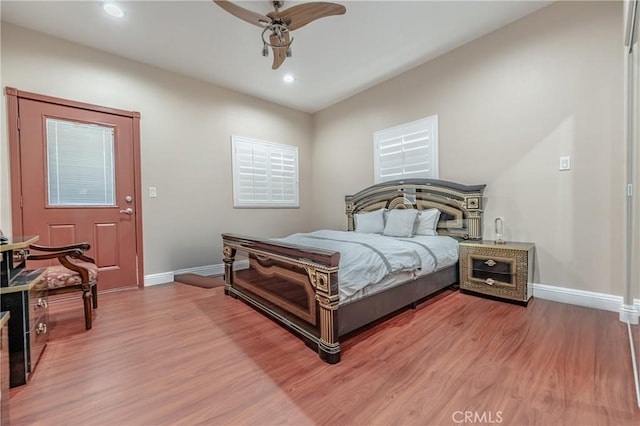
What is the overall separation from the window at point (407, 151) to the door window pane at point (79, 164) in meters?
3.68

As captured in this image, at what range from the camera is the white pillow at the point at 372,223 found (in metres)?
3.60

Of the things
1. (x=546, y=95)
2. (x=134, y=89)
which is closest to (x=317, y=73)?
(x=134, y=89)

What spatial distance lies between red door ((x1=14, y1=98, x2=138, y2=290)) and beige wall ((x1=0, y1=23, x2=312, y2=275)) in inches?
6.3

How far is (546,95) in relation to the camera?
105 inches

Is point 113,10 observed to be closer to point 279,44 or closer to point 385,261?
point 279,44

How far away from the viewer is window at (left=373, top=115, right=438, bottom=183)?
358 centimetres

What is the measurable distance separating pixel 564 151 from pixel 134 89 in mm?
4975

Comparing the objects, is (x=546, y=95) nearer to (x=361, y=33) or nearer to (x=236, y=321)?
(x=361, y=33)

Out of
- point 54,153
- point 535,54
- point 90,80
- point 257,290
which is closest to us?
point 257,290

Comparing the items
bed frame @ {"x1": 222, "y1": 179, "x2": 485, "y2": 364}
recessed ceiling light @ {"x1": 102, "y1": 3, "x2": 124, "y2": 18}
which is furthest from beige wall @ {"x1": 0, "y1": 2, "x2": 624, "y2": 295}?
recessed ceiling light @ {"x1": 102, "y1": 3, "x2": 124, "y2": 18}

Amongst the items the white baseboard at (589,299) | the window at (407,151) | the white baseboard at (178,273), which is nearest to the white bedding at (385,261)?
the white baseboard at (589,299)

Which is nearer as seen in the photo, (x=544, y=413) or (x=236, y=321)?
(x=544, y=413)

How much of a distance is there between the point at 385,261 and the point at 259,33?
2.78m

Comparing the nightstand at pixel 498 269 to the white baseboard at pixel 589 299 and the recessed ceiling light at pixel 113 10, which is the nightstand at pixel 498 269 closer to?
the white baseboard at pixel 589 299
